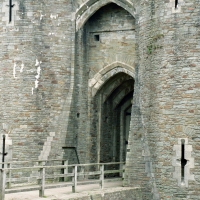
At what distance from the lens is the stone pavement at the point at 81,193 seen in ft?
37.4

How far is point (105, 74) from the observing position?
54.9 feet

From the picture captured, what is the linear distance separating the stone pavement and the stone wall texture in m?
0.55

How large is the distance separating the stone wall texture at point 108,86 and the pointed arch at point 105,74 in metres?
0.03

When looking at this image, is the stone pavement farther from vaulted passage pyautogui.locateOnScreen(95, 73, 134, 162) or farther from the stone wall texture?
vaulted passage pyautogui.locateOnScreen(95, 73, 134, 162)

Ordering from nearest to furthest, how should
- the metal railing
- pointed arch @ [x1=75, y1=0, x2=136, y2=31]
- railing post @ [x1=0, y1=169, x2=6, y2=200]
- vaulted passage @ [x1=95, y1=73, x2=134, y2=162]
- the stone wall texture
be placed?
1. railing post @ [x1=0, y1=169, x2=6, y2=200]
2. the metal railing
3. the stone wall texture
4. pointed arch @ [x1=75, y1=0, x2=136, y2=31]
5. vaulted passage @ [x1=95, y1=73, x2=134, y2=162]

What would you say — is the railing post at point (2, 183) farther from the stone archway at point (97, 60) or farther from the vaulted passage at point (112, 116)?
the vaulted passage at point (112, 116)

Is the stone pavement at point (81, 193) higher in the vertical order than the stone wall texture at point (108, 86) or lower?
lower

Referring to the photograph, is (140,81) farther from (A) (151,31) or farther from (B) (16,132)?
(B) (16,132)

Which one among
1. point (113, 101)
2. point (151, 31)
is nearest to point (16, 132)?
point (113, 101)

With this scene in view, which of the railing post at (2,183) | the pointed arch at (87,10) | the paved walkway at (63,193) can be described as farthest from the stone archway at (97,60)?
the railing post at (2,183)

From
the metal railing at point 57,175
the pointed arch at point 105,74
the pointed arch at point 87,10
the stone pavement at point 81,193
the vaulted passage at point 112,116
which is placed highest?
the pointed arch at point 87,10

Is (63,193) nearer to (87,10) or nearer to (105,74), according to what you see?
(105,74)

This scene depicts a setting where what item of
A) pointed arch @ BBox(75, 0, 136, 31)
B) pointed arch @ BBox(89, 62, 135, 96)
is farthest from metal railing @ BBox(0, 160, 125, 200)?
pointed arch @ BBox(75, 0, 136, 31)

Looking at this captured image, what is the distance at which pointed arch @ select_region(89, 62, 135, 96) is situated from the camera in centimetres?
1644
